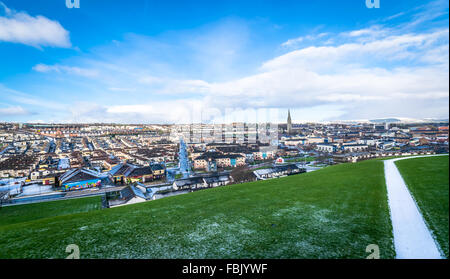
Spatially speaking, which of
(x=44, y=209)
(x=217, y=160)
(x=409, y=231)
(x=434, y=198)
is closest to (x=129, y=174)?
(x=44, y=209)

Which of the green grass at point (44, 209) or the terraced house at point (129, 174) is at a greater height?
the terraced house at point (129, 174)

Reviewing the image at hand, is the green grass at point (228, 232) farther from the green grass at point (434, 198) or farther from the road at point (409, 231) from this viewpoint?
the green grass at point (434, 198)

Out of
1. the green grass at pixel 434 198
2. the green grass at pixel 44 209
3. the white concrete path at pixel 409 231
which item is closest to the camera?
the white concrete path at pixel 409 231

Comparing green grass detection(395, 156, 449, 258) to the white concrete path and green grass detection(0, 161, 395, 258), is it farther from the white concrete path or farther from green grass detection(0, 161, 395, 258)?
green grass detection(0, 161, 395, 258)

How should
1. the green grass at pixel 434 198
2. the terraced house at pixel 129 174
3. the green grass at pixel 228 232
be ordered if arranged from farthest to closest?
the terraced house at pixel 129 174 < the green grass at pixel 434 198 < the green grass at pixel 228 232

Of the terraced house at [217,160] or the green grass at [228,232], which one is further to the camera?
the terraced house at [217,160]

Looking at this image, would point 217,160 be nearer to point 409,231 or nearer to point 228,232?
point 228,232

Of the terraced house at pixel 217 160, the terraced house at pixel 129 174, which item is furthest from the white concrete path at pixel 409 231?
the terraced house at pixel 129 174
